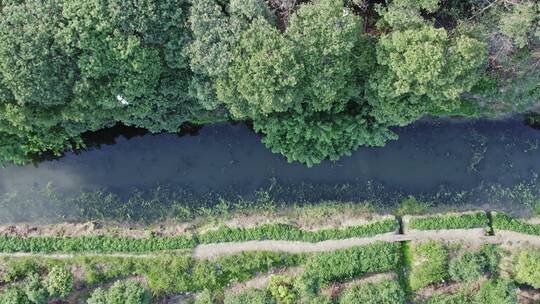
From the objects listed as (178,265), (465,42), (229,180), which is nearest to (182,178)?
(229,180)

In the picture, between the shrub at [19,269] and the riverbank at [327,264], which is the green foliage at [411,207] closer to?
the riverbank at [327,264]

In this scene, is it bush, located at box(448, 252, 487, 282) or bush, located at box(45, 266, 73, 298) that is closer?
bush, located at box(45, 266, 73, 298)

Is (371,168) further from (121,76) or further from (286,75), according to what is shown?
(121,76)

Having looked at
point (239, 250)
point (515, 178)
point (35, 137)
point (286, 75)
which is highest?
point (286, 75)

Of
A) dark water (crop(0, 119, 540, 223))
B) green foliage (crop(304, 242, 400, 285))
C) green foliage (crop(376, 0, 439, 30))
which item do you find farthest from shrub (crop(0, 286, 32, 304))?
green foliage (crop(376, 0, 439, 30))

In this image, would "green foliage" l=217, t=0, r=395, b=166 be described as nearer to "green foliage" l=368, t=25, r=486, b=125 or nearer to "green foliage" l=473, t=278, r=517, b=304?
"green foliage" l=368, t=25, r=486, b=125

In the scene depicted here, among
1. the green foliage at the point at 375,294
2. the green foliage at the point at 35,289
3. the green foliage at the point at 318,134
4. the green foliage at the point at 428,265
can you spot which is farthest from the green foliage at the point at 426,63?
the green foliage at the point at 35,289

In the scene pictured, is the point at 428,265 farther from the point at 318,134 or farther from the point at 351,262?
the point at 318,134

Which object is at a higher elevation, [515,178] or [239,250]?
[515,178]
